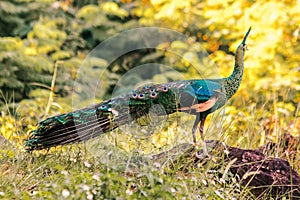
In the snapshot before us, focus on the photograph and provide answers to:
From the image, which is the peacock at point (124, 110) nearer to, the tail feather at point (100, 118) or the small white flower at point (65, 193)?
the tail feather at point (100, 118)

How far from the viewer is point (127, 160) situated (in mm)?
3613

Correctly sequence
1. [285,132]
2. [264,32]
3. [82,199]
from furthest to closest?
[264,32] < [285,132] < [82,199]

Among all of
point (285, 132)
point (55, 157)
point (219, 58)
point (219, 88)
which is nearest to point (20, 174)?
point (55, 157)

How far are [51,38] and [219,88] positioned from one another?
5.02 metres

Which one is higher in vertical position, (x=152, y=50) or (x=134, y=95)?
(x=134, y=95)

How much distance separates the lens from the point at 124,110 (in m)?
3.97

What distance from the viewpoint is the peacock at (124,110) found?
Answer: 394 cm

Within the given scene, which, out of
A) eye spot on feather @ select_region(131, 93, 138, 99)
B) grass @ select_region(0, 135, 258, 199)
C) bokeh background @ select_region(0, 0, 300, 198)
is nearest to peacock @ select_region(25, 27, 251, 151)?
eye spot on feather @ select_region(131, 93, 138, 99)

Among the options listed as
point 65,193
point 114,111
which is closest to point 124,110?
point 114,111

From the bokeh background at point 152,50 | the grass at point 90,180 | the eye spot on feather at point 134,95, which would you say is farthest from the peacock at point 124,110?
the bokeh background at point 152,50

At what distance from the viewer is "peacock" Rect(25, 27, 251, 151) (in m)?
3.94

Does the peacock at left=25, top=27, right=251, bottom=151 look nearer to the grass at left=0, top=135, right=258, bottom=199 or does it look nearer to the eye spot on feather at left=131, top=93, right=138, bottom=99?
the eye spot on feather at left=131, top=93, right=138, bottom=99

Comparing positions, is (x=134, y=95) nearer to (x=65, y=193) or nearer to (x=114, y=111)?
(x=114, y=111)

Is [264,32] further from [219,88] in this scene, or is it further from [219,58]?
[219,88]
